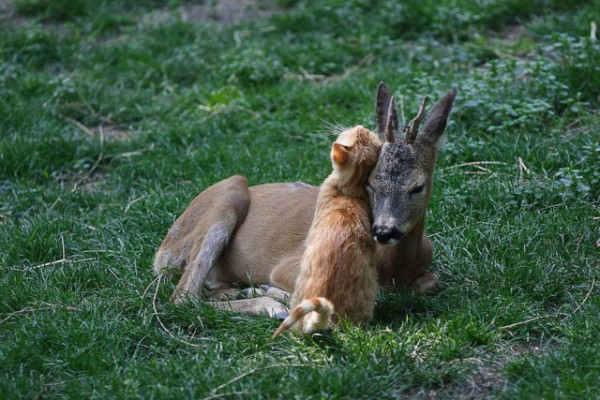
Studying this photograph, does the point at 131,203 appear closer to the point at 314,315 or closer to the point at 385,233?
the point at 385,233

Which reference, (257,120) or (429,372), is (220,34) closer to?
(257,120)

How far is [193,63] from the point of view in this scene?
11.7m

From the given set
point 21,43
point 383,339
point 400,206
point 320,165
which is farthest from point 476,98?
point 21,43

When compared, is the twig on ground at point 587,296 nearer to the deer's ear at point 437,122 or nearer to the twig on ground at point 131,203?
the deer's ear at point 437,122

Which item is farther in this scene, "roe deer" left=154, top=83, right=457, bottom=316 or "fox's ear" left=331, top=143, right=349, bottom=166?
"roe deer" left=154, top=83, right=457, bottom=316

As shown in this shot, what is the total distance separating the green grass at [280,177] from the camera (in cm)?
548

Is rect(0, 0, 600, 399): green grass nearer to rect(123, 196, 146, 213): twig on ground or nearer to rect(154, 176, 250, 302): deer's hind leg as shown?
rect(123, 196, 146, 213): twig on ground

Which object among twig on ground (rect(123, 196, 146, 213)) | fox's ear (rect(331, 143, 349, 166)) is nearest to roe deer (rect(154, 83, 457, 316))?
fox's ear (rect(331, 143, 349, 166))

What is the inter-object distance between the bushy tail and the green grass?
0.17m

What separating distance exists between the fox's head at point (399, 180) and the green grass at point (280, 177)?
58cm

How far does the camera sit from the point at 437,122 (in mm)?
6426

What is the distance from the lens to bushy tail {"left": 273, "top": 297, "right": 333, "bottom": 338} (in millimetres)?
5281

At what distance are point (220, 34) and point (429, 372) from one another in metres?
7.94

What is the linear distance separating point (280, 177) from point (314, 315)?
11.3ft
